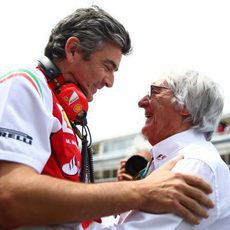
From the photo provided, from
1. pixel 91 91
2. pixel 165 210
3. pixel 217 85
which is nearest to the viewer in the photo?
pixel 165 210

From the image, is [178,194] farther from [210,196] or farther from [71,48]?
[71,48]

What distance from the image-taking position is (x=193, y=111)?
88.7 inches

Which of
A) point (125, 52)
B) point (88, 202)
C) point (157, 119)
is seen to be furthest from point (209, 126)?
point (88, 202)

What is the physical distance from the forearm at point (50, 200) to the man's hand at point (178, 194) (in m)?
0.18

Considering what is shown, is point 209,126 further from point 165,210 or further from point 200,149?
point 165,210

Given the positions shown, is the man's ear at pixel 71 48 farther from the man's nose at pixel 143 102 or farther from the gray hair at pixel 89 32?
the man's nose at pixel 143 102

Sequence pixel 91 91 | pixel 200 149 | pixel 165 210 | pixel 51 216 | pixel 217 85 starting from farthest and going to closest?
pixel 217 85, pixel 91 91, pixel 200 149, pixel 165 210, pixel 51 216

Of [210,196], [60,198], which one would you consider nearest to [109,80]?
[210,196]

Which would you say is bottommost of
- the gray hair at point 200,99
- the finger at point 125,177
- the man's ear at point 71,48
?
the finger at point 125,177

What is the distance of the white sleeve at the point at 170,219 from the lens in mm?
1659

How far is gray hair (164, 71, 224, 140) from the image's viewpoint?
2.25 m

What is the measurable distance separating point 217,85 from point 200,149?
0.51m

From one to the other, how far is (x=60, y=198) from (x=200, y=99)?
1188 mm

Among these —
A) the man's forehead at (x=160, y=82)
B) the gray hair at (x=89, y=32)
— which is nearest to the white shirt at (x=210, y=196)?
the man's forehead at (x=160, y=82)
